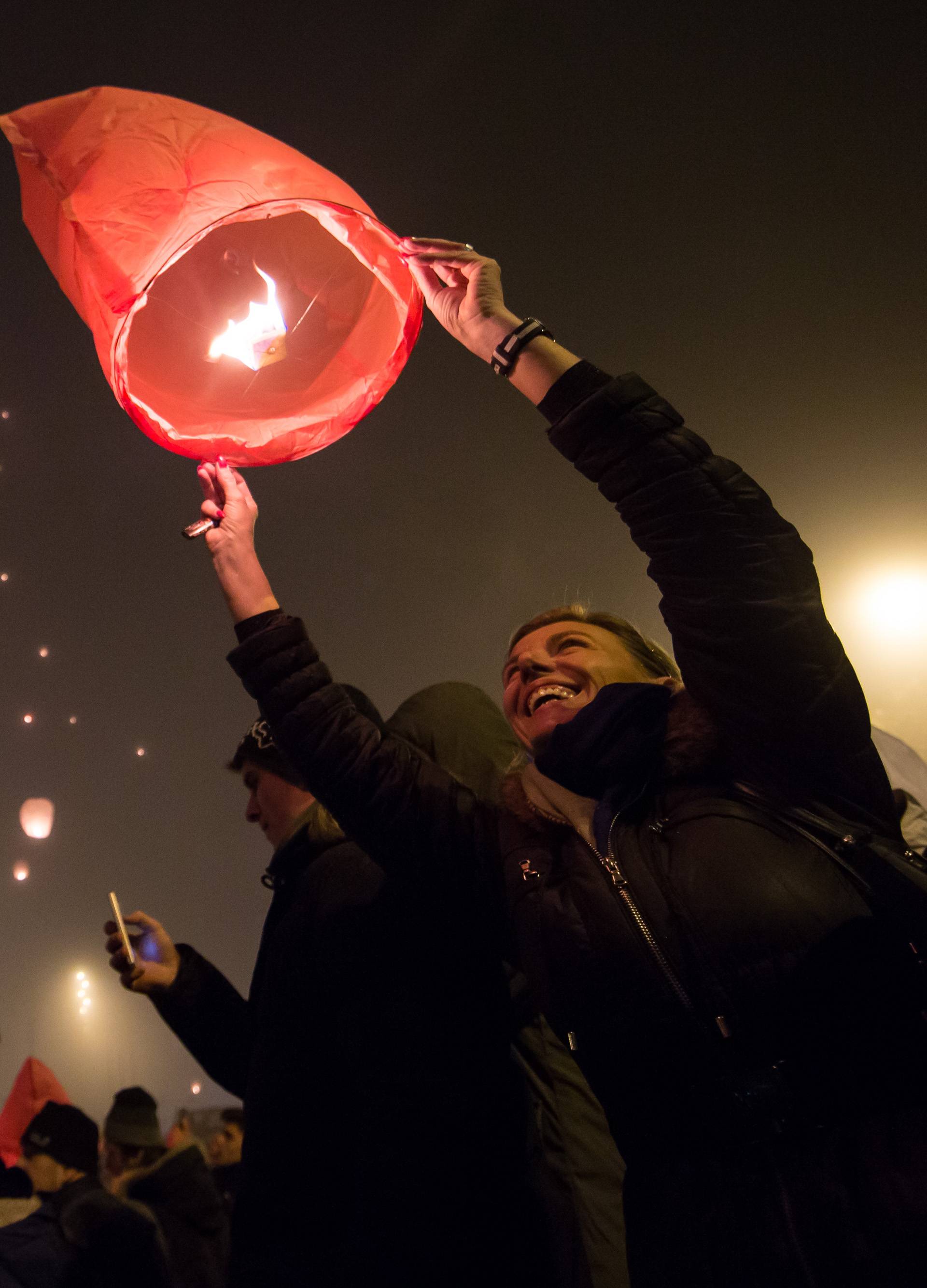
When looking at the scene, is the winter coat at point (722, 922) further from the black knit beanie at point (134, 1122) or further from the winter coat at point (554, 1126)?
the black knit beanie at point (134, 1122)

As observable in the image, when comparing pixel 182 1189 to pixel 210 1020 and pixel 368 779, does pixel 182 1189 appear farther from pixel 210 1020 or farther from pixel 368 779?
pixel 368 779

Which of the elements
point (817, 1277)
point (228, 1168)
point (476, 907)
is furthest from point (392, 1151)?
point (228, 1168)

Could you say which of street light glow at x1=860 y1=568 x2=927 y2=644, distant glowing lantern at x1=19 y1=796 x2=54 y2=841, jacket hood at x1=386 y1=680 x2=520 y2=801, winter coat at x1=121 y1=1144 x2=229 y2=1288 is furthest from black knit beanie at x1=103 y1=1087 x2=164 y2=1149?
distant glowing lantern at x1=19 y1=796 x2=54 y2=841

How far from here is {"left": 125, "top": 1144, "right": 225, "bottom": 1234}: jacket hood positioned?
4.17m

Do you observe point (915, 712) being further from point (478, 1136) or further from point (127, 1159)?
point (127, 1159)

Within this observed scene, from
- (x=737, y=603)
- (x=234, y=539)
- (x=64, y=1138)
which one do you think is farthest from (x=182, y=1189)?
(x=737, y=603)

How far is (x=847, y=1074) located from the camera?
1174mm

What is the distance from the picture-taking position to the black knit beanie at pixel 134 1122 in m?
5.23

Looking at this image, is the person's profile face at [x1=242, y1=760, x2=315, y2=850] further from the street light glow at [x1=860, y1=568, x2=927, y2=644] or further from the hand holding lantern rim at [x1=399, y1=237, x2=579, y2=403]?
the street light glow at [x1=860, y1=568, x2=927, y2=644]

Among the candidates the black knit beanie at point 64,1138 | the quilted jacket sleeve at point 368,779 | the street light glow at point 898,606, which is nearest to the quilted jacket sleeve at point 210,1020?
the quilted jacket sleeve at point 368,779

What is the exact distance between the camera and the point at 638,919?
138cm

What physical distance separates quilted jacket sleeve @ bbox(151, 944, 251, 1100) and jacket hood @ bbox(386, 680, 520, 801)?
4.12ft

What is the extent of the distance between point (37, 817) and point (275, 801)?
21.9 meters

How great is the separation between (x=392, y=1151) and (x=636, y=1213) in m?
0.68
